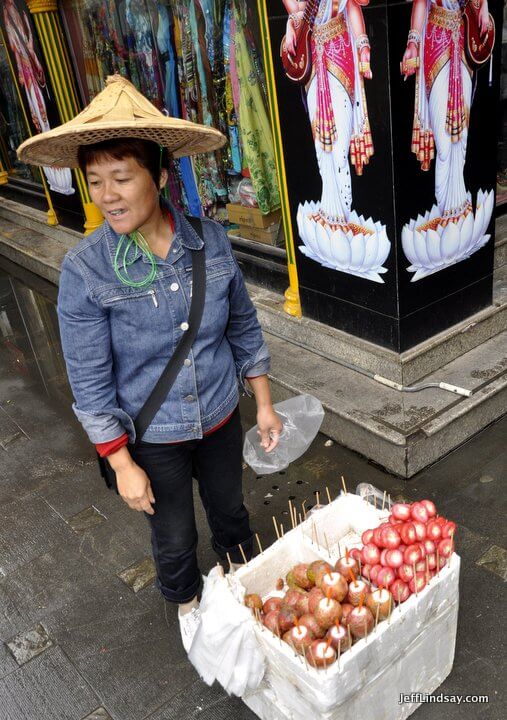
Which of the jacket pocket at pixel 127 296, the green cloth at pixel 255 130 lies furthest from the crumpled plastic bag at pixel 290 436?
the green cloth at pixel 255 130

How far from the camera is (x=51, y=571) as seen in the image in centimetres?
327

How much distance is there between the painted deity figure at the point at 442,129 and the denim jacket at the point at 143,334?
168 centimetres

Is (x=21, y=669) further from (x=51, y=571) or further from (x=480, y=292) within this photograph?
(x=480, y=292)

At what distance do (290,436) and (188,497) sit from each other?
2.55 feet

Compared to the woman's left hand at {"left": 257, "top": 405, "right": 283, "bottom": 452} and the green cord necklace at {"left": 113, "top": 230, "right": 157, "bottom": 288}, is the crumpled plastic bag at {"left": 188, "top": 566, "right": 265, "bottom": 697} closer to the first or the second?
the woman's left hand at {"left": 257, "top": 405, "right": 283, "bottom": 452}

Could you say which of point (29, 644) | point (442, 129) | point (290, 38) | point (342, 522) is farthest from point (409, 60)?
point (29, 644)

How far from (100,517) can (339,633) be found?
2.05m

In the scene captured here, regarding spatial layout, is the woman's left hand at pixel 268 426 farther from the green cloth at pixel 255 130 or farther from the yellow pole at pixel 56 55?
the yellow pole at pixel 56 55

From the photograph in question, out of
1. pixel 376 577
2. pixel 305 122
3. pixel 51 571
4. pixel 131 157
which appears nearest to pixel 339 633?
pixel 376 577

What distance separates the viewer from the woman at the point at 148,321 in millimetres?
1991

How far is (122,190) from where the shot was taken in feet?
6.42

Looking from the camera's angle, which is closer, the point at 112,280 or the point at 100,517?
the point at 112,280

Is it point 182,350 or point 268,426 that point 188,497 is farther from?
point 182,350

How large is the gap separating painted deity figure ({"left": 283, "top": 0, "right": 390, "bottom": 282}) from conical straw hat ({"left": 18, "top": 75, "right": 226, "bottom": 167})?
1.46 meters
